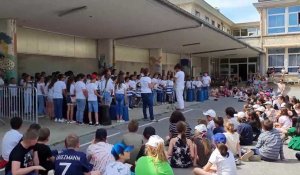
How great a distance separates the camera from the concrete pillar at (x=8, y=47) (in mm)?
12633

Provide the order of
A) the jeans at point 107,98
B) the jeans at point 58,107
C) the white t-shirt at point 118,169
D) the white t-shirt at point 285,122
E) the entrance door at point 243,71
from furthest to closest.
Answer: the entrance door at point 243,71 < the jeans at point 107,98 < the jeans at point 58,107 < the white t-shirt at point 285,122 < the white t-shirt at point 118,169

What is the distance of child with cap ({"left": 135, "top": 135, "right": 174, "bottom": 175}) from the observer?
4473mm

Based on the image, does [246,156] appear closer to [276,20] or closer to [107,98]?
[107,98]

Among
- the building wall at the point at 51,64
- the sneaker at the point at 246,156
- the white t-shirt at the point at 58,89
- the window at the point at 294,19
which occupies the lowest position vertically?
the sneaker at the point at 246,156

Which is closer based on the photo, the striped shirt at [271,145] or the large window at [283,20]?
the striped shirt at [271,145]

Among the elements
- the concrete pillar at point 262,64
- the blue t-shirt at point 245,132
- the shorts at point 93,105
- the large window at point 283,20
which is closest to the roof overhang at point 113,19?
the shorts at point 93,105

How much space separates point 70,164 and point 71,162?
0.03 metres

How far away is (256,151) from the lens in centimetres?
777

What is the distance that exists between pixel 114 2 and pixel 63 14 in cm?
219

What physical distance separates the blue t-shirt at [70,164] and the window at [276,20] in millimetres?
39774

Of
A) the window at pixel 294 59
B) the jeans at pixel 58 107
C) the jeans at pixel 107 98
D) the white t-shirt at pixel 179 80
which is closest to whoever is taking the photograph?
the jeans at pixel 58 107

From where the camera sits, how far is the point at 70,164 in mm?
4453

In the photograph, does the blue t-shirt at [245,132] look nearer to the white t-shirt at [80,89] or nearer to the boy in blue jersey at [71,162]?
the white t-shirt at [80,89]

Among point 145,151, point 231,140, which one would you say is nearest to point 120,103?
point 231,140
